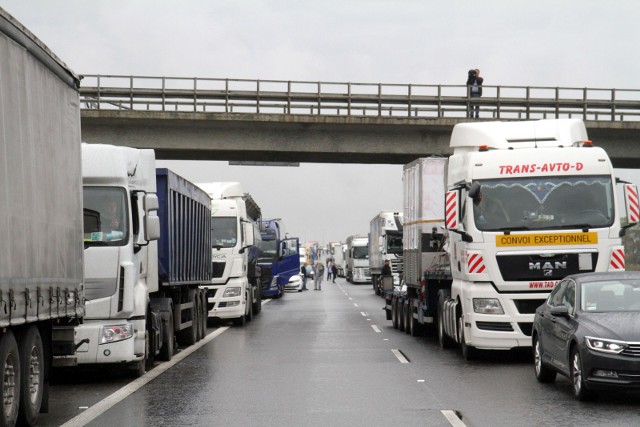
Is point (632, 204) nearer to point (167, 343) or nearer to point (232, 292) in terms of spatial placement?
point (167, 343)

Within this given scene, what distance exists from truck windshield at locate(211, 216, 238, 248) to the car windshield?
1611 cm

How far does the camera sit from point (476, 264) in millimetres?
16469

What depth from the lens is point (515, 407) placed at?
11.3 meters

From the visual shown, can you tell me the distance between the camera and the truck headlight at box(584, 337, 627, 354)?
11.0 m

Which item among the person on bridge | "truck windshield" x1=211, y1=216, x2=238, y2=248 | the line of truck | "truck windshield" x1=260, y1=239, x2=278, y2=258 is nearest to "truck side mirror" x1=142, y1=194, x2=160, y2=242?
the line of truck

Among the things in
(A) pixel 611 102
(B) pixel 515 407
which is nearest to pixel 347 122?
(A) pixel 611 102

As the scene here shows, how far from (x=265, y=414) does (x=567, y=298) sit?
4042mm

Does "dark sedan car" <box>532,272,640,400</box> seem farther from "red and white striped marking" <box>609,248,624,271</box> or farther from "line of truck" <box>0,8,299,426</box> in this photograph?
"line of truck" <box>0,8,299,426</box>

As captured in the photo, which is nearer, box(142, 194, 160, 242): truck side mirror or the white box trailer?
the white box trailer

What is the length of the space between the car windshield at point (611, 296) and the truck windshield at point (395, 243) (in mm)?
17078

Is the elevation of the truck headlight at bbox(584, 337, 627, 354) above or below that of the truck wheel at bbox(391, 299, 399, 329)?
above

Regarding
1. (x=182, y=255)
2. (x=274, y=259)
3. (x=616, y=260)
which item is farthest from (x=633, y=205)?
(x=274, y=259)

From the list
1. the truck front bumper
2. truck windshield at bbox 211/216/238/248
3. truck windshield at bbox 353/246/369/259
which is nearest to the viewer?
the truck front bumper

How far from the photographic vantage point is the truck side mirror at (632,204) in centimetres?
1609
